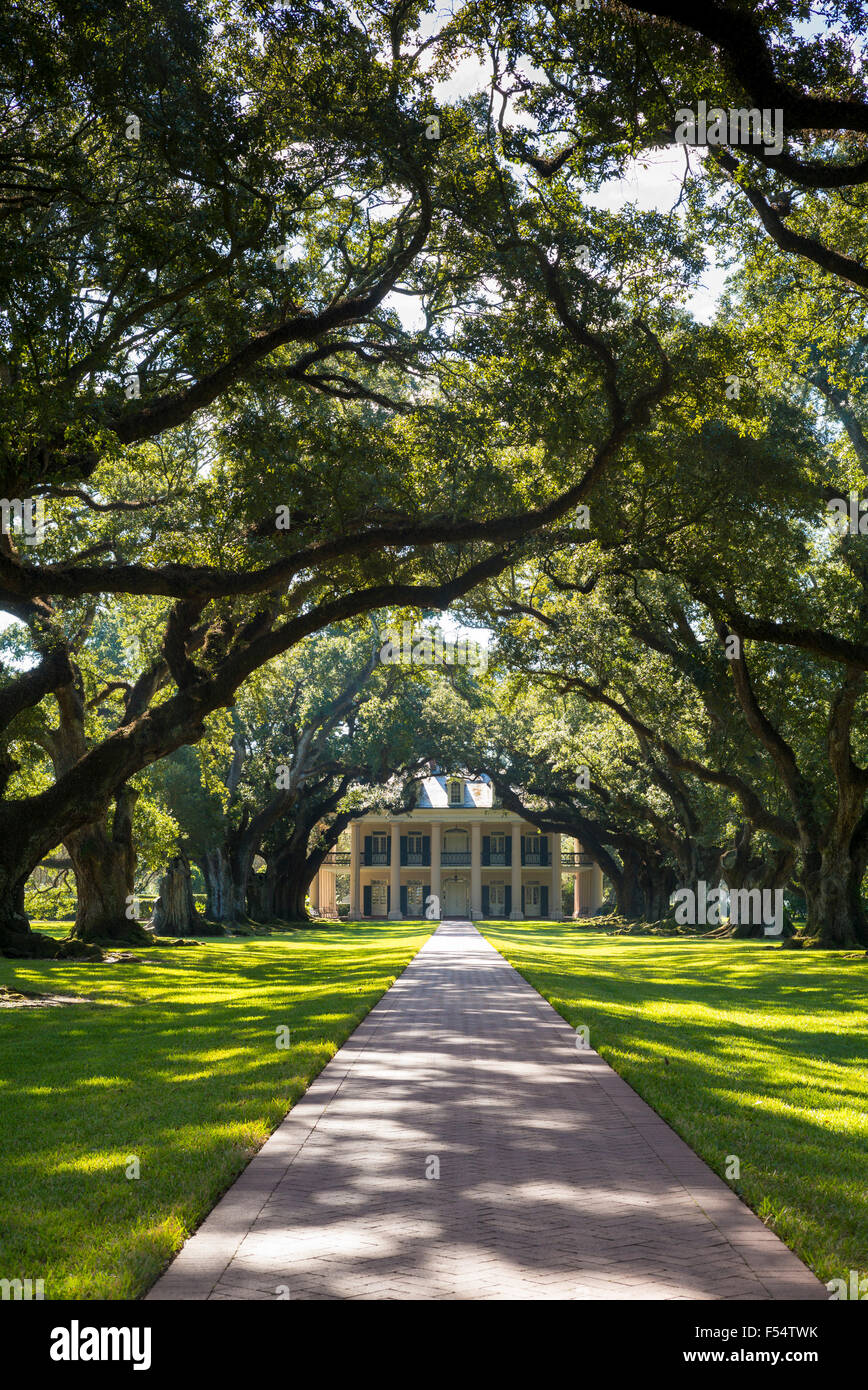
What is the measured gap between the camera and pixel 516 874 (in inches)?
2790

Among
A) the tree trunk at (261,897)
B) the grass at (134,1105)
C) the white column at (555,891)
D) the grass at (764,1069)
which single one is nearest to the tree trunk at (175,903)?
the tree trunk at (261,897)

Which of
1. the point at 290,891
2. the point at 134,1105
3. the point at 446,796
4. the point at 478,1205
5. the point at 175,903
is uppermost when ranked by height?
the point at 446,796

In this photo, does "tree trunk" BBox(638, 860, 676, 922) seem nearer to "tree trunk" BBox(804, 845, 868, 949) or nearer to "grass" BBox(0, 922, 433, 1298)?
"tree trunk" BBox(804, 845, 868, 949)

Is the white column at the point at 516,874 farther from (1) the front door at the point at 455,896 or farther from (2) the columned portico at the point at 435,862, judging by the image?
(2) the columned portico at the point at 435,862

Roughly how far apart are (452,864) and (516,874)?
433cm

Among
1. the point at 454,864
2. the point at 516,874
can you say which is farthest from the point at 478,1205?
the point at 454,864

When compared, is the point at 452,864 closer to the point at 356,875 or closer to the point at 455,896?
the point at 455,896

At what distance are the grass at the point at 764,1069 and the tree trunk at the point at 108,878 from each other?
30.9ft

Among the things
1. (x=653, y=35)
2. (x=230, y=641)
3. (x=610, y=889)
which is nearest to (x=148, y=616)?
(x=230, y=641)

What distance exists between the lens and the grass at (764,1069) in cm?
536

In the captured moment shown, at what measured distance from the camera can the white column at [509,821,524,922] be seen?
2763 inches

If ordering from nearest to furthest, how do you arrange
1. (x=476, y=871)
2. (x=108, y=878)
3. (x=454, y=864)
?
(x=108, y=878), (x=476, y=871), (x=454, y=864)

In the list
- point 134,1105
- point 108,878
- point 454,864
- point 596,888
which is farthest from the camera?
point 596,888

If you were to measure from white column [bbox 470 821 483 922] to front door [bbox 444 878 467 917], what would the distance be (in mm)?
1099
